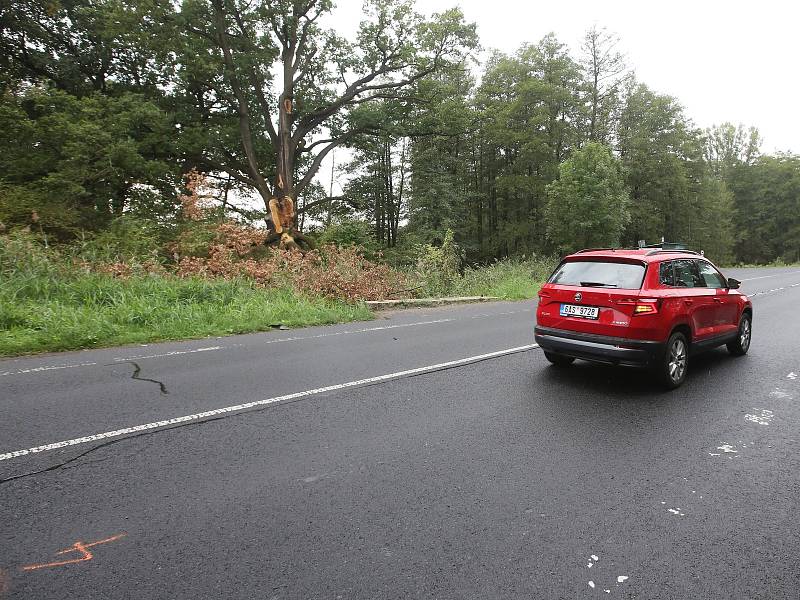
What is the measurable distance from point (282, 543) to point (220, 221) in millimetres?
19159

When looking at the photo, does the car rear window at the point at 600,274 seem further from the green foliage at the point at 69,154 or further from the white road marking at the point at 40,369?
the green foliage at the point at 69,154

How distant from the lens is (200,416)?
14.4ft

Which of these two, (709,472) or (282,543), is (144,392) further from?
(709,472)

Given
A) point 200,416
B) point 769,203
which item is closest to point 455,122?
point 200,416

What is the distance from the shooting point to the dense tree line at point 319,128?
19578mm

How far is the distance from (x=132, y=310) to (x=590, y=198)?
2580 centimetres

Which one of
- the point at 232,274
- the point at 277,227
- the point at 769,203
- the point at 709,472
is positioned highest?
the point at 769,203

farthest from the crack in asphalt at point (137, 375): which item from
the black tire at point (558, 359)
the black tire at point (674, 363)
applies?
the black tire at point (674, 363)

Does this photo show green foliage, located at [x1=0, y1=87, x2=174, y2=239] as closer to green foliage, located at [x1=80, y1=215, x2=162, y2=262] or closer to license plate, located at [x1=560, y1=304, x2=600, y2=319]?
green foliage, located at [x1=80, y1=215, x2=162, y2=262]

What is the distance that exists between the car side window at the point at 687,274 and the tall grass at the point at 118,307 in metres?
7.45

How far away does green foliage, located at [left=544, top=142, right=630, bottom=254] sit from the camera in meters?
27.5

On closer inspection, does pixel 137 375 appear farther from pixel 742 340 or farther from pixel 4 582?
pixel 742 340

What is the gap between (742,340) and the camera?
7.14 m

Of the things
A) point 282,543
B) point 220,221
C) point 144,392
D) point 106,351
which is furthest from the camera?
point 220,221
